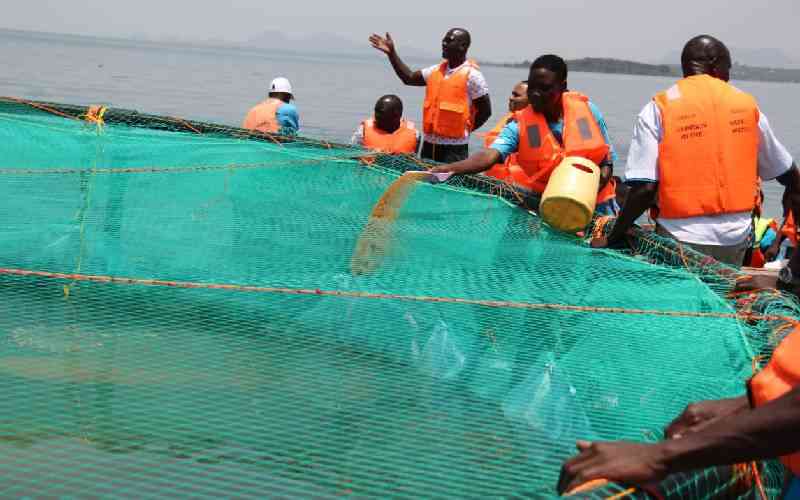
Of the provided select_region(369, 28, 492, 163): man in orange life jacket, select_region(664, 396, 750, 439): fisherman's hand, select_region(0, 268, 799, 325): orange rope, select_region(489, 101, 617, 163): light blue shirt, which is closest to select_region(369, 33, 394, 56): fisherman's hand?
select_region(369, 28, 492, 163): man in orange life jacket

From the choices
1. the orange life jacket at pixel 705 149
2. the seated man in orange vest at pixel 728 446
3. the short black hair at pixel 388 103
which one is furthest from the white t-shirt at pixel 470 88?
the seated man in orange vest at pixel 728 446

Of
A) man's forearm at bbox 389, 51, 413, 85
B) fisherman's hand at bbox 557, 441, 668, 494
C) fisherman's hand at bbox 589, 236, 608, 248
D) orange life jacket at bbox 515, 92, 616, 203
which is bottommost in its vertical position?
fisherman's hand at bbox 557, 441, 668, 494

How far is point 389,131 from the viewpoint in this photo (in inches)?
315

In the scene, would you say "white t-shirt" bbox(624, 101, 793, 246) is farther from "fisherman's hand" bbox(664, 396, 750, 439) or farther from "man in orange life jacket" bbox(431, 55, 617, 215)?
"fisherman's hand" bbox(664, 396, 750, 439)

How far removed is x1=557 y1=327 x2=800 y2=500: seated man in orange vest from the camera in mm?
1614

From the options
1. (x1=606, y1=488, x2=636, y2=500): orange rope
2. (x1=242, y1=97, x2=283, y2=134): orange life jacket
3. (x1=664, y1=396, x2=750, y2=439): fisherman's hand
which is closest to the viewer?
(x1=606, y1=488, x2=636, y2=500): orange rope

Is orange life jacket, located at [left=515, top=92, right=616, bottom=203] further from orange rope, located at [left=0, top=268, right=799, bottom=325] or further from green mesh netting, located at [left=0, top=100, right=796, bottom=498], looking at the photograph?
orange rope, located at [left=0, top=268, right=799, bottom=325]

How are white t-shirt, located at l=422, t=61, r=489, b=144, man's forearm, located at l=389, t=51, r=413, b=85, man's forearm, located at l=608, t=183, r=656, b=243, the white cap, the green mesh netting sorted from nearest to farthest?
the green mesh netting
man's forearm, located at l=608, t=183, r=656, b=243
white t-shirt, located at l=422, t=61, r=489, b=144
man's forearm, located at l=389, t=51, r=413, b=85
the white cap

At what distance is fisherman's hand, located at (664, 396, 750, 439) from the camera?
2.18 m

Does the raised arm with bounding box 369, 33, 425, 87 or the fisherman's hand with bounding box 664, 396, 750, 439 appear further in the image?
the raised arm with bounding box 369, 33, 425, 87

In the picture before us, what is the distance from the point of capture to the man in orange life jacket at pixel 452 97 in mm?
7738

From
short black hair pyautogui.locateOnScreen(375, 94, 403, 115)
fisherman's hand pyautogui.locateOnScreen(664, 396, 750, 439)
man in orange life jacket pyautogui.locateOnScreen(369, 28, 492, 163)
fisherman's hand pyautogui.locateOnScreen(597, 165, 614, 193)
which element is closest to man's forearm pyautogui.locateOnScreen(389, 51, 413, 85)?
man in orange life jacket pyautogui.locateOnScreen(369, 28, 492, 163)

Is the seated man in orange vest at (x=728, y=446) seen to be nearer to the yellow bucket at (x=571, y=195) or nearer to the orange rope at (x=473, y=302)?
the orange rope at (x=473, y=302)

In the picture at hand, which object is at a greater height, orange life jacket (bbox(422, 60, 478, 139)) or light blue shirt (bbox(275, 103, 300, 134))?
orange life jacket (bbox(422, 60, 478, 139))
